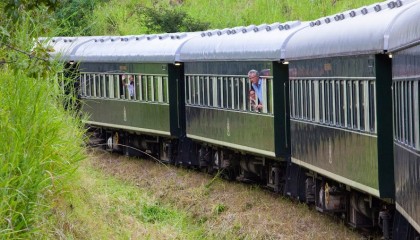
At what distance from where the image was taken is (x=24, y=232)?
963 centimetres

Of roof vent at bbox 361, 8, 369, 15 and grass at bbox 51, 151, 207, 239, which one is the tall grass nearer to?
grass at bbox 51, 151, 207, 239

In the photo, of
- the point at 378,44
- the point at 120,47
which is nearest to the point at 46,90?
the point at 378,44

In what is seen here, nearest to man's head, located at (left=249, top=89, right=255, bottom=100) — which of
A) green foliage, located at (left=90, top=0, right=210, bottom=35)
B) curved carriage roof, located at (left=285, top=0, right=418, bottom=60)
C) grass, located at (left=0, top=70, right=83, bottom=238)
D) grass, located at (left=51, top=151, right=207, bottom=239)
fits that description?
curved carriage roof, located at (left=285, top=0, right=418, bottom=60)

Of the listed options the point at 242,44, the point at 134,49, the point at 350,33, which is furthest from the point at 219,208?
the point at 134,49

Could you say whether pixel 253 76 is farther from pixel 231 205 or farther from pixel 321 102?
pixel 321 102

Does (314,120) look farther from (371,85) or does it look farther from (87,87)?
(87,87)

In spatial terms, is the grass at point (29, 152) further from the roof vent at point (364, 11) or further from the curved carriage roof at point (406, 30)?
the roof vent at point (364, 11)

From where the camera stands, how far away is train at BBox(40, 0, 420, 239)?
12.3 metres

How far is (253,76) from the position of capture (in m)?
20.5

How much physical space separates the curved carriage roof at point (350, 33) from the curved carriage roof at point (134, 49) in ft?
24.8

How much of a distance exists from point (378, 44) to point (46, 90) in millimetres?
3517

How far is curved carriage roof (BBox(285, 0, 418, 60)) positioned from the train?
0.03 metres

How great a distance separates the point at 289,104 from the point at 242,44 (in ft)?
7.66

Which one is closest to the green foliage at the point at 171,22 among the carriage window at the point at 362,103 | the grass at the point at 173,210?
the grass at the point at 173,210
